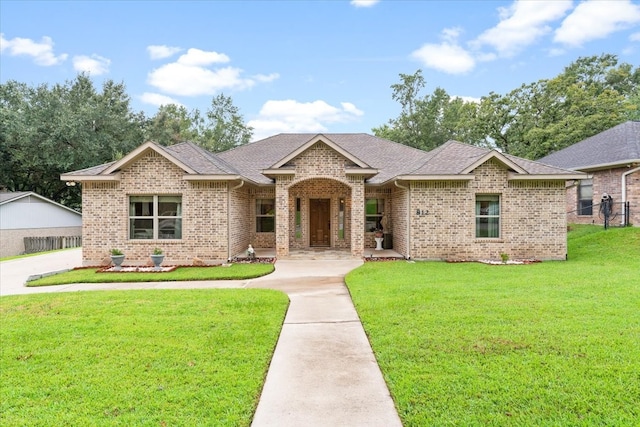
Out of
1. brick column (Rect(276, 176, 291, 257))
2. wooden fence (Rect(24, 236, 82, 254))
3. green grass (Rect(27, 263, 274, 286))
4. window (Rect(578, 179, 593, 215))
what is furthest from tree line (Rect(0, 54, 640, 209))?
brick column (Rect(276, 176, 291, 257))

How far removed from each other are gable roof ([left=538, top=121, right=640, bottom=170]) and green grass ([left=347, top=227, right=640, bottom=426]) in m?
9.93

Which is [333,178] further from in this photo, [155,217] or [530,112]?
[530,112]

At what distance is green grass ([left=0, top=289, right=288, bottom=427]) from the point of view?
3480 millimetres

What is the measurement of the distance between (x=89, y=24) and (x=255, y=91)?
54.0 feet

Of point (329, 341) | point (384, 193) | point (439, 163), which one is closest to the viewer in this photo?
point (329, 341)

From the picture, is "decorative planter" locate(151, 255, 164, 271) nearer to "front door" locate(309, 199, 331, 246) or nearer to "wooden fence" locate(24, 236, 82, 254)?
"front door" locate(309, 199, 331, 246)

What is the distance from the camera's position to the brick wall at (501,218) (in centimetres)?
1352

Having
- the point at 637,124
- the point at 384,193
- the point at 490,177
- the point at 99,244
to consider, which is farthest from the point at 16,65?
the point at 637,124

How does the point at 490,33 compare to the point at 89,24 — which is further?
the point at 490,33

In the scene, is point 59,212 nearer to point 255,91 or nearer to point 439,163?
point 255,91

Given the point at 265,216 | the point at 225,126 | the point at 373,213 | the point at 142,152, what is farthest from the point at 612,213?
the point at 225,126

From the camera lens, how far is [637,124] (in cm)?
1989

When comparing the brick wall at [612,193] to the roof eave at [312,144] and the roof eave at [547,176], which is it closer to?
the roof eave at [547,176]

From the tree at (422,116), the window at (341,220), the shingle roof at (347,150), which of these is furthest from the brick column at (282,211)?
the tree at (422,116)
